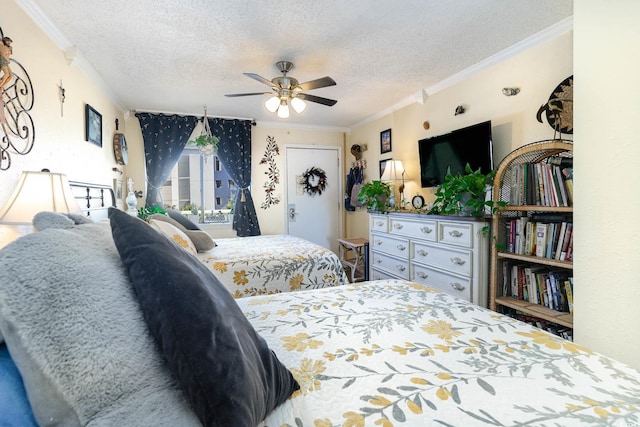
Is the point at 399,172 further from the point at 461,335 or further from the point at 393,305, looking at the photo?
the point at 461,335

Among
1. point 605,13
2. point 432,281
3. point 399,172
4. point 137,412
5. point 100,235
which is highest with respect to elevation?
point 605,13

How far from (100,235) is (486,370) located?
1143mm

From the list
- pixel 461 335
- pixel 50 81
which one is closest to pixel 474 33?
pixel 461 335

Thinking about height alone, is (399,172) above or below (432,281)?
above

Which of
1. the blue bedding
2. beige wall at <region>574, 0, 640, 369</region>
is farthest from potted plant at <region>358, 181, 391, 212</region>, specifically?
the blue bedding

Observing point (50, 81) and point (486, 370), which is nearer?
point (486, 370)

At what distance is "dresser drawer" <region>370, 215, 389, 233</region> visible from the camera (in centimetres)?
349

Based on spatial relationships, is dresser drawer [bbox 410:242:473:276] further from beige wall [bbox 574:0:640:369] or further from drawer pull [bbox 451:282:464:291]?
beige wall [bbox 574:0:640:369]

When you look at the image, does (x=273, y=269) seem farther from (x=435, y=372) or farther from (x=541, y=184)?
(x=541, y=184)

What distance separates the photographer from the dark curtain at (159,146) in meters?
4.18

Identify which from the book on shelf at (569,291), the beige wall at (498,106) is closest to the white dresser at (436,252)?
the book on shelf at (569,291)

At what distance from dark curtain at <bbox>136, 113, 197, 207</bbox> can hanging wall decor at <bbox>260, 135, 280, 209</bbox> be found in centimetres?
128

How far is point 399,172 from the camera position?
382 cm

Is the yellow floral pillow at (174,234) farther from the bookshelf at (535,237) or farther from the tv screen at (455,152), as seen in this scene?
the tv screen at (455,152)
